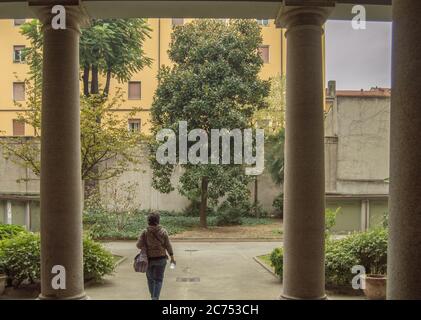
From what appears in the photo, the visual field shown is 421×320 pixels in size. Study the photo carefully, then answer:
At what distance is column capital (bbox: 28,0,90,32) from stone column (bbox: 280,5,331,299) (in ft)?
10.7

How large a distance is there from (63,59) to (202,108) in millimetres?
17605

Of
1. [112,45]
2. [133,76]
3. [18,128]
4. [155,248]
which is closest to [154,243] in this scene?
[155,248]

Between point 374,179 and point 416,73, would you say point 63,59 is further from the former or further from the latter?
point 374,179

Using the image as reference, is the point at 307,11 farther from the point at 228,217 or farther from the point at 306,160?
the point at 228,217

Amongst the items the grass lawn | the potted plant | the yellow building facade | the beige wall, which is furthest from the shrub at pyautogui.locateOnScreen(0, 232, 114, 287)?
the yellow building facade

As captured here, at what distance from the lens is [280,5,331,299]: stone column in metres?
7.14

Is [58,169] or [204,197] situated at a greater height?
[58,169]

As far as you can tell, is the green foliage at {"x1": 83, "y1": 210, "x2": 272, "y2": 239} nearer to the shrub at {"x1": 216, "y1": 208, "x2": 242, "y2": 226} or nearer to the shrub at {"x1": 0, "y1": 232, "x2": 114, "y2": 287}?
the shrub at {"x1": 216, "y1": 208, "x2": 242, "y2": 226}

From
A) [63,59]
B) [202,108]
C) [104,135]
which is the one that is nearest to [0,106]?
[202,108]

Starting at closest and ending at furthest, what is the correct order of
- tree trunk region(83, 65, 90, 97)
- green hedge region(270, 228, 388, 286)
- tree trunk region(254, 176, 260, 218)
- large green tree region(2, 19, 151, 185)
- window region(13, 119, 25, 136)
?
1. green hedge region(270, 228, 388, 286)
2. large green tree region(2, 19, 151, 185)
3. tree trunk region(83, 65, 90, 97)
4. tree trunk region(254, 176, 260, 218)
5. window region(13, 119, 25, 136)

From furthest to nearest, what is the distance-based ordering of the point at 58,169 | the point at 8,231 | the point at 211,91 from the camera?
the point at 211,91 < the point at 8,231 < the point at 58,169

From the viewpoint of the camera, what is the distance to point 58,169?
707 cm

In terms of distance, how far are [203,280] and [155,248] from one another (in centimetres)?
563

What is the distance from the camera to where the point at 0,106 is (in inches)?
1759
